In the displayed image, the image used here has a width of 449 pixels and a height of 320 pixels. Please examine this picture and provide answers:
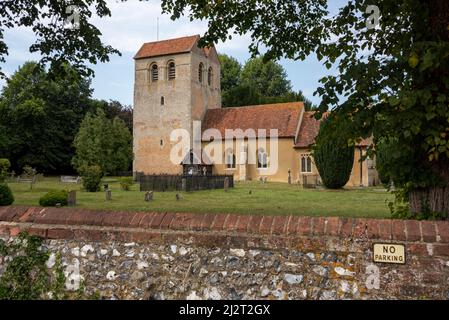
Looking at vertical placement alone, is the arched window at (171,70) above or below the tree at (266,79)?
below

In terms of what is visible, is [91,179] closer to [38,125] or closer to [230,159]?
[230,159]

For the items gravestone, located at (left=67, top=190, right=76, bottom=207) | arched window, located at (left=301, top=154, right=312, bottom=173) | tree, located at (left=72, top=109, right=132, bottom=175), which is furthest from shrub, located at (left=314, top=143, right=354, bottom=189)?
tree, located at (left=72, top=109, right=132, bottom=175)

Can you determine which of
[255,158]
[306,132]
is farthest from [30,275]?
[255,158]

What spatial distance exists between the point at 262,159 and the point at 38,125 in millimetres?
29921

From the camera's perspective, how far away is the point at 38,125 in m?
52.2

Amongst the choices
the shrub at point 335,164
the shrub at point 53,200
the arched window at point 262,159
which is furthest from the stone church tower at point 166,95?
the shrub at point 53,200

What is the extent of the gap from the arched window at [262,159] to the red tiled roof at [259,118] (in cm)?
207

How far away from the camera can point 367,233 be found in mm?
4039

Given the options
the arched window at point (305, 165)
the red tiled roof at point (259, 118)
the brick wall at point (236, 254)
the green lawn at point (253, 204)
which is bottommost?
the green lawn at point (253, 204)

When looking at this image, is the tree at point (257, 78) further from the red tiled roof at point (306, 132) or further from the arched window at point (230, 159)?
the red tiled roof at point (306, 132)

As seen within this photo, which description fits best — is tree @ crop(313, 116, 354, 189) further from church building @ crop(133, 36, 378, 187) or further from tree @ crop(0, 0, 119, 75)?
tree @ crop(0, 0, 119, 75)

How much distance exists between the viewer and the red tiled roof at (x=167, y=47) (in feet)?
141

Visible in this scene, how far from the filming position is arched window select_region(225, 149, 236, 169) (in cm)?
4138
